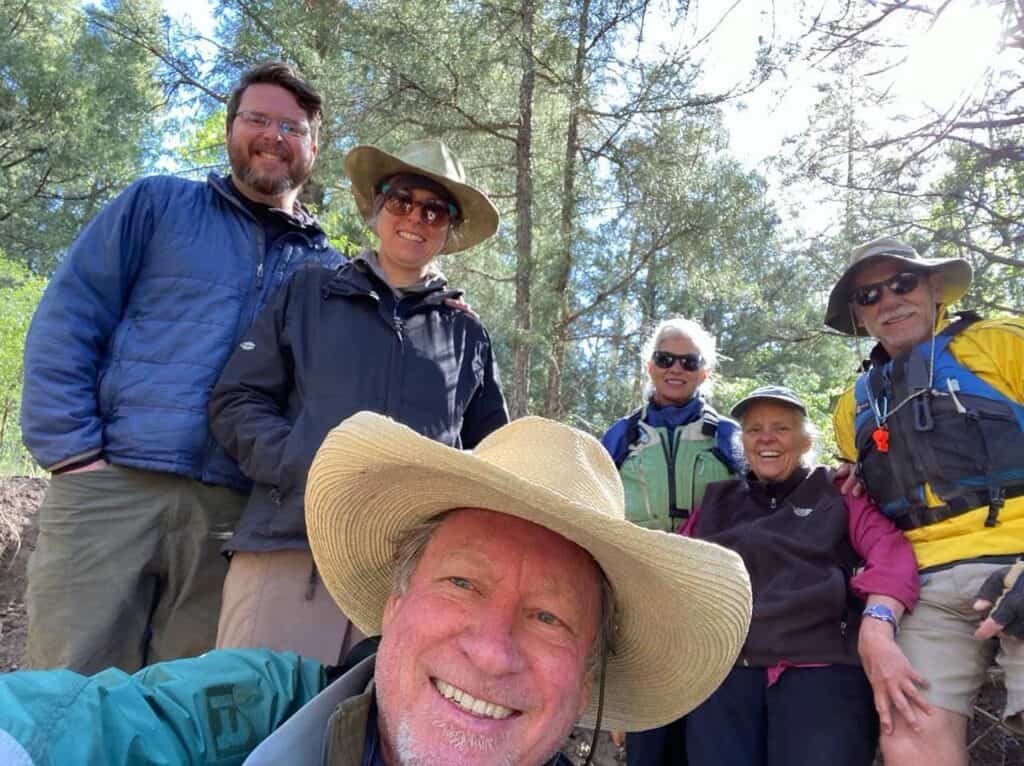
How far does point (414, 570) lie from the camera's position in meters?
1.62

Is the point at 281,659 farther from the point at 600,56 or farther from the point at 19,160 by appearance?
the point at 19,160

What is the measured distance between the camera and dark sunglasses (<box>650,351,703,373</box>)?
12.3 ft

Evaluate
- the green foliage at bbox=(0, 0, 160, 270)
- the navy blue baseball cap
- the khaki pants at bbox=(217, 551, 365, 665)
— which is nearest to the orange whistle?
the navy blue baseball cap

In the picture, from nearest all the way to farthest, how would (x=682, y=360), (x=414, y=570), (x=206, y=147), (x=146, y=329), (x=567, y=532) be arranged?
(x=567, y=532), (x=414, y=570), (x=146, y=329), (x=682, y=360), (x=206, y=147)

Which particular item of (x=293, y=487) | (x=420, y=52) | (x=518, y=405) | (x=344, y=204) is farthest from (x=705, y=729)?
(x=344, y=204)

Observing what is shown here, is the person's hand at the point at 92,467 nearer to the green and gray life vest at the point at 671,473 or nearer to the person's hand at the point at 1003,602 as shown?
the green and gray life vest at the point at 671,473

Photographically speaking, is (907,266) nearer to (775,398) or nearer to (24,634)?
(775,398)

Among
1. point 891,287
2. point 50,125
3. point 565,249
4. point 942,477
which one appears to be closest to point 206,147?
point 565,249

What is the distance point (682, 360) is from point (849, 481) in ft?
3.39

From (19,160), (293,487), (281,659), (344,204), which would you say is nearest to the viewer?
(281,659)

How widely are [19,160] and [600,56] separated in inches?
666

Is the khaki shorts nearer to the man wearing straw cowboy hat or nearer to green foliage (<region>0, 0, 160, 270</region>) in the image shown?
the man wearing straw cowboy hat

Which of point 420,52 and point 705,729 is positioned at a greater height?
point 420,52

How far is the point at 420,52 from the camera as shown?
702 cm
